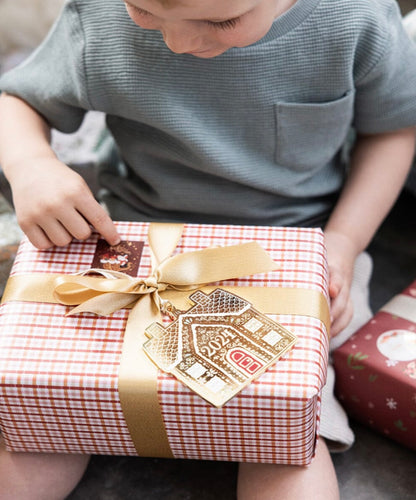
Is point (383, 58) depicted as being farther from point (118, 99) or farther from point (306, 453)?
point (306, 453)

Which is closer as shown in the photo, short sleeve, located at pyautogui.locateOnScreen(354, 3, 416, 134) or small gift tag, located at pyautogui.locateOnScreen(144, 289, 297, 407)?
small gift tag, located at pyautogui.locateOnScreen(144, 289, 297, 407)

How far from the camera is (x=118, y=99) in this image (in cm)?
68

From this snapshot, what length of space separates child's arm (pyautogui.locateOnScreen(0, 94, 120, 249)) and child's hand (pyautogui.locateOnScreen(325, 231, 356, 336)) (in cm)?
24

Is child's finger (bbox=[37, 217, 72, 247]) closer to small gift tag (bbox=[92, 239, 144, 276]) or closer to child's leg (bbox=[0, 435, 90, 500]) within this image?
small gift tag (bbox=[92, 239, 144, 276])

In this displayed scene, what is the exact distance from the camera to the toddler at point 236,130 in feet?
2.03

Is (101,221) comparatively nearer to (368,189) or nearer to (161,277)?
(161,277)

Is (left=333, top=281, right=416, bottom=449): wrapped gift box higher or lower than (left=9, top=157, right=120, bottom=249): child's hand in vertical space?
lower

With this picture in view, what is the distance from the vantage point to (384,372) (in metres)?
0.64

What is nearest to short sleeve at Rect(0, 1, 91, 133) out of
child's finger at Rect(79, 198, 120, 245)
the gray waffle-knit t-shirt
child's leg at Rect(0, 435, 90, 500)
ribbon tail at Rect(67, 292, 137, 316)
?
the gray waffle-knit t-shirt

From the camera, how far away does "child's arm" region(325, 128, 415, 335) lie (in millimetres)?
745

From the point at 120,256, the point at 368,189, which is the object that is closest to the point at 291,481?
the point at 120,256

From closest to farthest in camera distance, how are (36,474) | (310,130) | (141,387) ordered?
1. (141,387)
2. (36,474)
3. (310,130)

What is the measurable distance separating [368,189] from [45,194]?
0.39m

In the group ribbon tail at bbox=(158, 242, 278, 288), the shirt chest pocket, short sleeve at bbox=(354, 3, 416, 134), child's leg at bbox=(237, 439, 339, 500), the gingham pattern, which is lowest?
child's leg at bbox=(237, 439, 339, 500)
